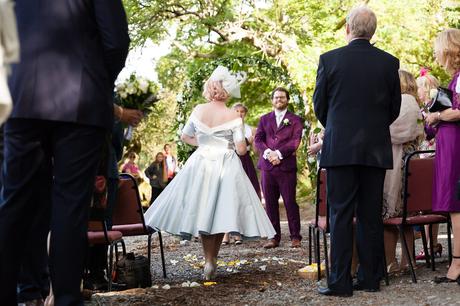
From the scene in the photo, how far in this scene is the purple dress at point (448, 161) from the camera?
24.3 feet

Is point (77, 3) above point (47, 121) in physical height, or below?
above

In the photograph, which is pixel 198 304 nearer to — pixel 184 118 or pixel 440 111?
pixel 440 111

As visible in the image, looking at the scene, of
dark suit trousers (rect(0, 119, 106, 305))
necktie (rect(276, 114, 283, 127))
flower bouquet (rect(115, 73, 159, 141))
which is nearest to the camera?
dark suit trousers (rect(0, 119, 106, 305))

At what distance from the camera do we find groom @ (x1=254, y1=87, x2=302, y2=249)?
42.6ft

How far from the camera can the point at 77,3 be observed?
4.75 metres

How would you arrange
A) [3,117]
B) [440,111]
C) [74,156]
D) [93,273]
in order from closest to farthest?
[3,117] < [74,156] < [440,111] < [93,273]

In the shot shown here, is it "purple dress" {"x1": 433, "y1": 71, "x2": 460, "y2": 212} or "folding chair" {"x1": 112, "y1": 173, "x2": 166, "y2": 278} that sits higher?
"purple dress" {"x1": 433, "y1": 71, "x2": 460, "y2": 212}

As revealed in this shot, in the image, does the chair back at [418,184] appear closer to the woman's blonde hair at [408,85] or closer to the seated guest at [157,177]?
the woman's blonde hair at [408,85]

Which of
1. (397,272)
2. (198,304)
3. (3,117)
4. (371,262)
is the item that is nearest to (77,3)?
(3,117)

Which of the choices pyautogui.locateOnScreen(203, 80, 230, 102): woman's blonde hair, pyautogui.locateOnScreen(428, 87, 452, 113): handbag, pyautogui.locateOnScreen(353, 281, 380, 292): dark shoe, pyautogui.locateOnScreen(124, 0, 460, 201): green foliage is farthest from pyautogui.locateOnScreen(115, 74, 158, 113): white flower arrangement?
pyautogui.locateOnScreen(124, 0, 460, 201): green foliage

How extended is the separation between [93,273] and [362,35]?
129 inches

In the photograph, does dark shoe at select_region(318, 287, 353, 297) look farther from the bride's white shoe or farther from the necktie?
the necktie

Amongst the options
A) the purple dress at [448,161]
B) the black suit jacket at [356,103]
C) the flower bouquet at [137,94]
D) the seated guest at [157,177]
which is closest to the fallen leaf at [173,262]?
the black suit jacket at [356,103]

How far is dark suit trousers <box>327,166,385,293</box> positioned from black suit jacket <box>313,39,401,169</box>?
5.4 inches
